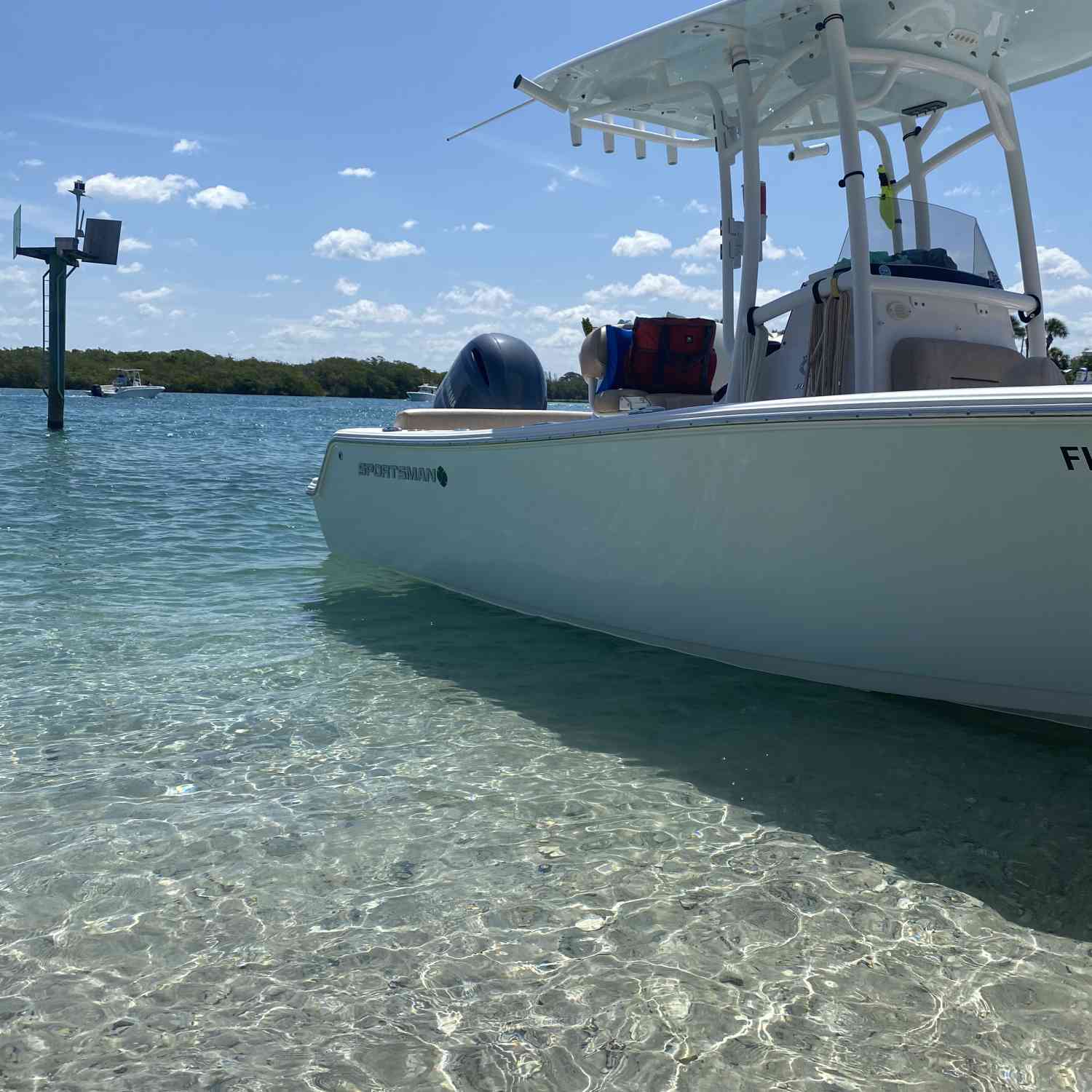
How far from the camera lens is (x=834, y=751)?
13.9 ft

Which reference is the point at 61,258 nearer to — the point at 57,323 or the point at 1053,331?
the point at 57,323

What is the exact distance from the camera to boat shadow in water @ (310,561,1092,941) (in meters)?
3.27

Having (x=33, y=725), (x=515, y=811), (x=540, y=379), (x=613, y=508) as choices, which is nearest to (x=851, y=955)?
(x=515, y=811)

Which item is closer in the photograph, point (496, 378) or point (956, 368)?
point (956, 368)

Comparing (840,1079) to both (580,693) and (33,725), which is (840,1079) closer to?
(580,693)

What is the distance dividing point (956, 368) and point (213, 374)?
370 feet

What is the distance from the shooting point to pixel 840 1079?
7.24ft

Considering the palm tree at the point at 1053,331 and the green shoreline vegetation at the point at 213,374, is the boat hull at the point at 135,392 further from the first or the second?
the palm tree at the point at 1053,331

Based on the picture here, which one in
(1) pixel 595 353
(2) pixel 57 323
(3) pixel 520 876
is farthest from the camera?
(2) pixel 57 323

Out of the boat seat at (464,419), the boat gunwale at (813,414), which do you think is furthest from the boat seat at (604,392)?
the boat seat at (464,419)

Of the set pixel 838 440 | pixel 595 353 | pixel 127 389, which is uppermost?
pixel 127 389

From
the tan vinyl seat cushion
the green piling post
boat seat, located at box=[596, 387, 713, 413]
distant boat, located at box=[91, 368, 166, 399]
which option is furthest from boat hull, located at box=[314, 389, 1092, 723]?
distant boat, located at box=[91, 368, 166, 399]

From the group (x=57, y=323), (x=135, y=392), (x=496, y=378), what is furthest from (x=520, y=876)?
(x=135, y=392)

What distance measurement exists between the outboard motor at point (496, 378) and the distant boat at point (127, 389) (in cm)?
8739
